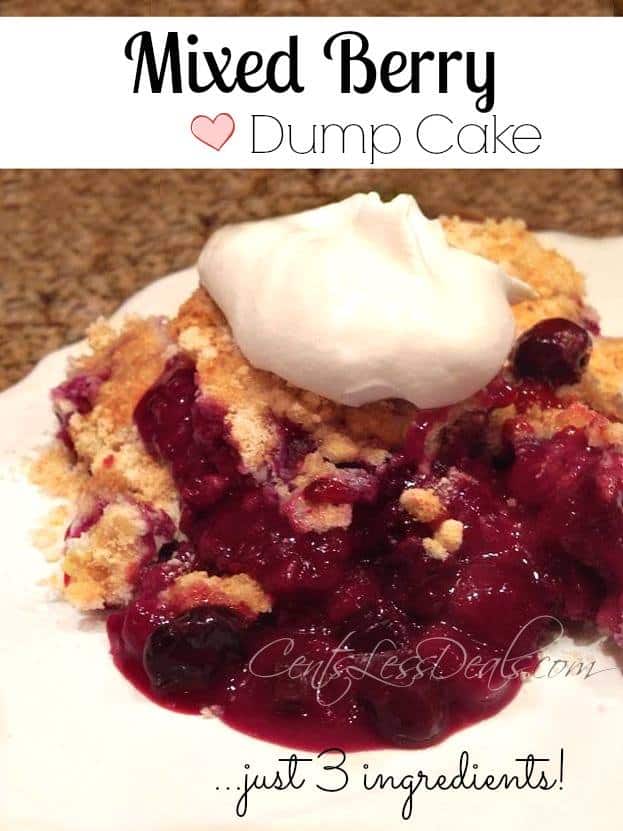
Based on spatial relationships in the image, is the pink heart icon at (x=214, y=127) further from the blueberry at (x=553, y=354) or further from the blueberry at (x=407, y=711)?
the blueberry at (x=407, y=711)

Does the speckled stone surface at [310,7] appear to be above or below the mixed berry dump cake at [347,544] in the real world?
above

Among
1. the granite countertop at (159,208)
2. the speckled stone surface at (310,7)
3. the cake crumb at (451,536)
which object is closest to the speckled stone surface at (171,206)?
the granite countertop at (159,208)

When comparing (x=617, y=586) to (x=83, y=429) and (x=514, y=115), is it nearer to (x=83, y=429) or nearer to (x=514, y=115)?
(x=514, y=115)

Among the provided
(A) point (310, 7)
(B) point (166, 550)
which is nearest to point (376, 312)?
(B) point (166, 550)

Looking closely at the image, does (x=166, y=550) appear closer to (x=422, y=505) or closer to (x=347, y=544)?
(x=347, y=544)

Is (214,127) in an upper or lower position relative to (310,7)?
lower

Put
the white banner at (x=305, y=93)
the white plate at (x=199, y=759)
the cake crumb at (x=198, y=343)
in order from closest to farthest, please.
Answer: the white plate at (x=199, y=759)
the white banner at (x=305, y=93)
the cake crumb at (x=198, y=343)
